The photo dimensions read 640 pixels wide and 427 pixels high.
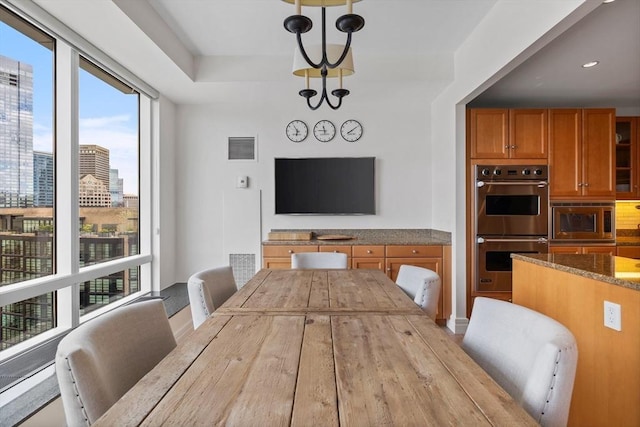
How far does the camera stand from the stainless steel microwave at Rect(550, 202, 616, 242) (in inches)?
139

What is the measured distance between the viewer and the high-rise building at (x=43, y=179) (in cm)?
219

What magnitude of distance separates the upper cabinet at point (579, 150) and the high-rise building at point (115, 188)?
414 cm

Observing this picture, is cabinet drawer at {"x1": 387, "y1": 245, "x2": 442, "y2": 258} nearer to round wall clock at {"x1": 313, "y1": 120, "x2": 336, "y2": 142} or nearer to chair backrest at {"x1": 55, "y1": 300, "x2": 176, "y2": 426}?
round wall clock at {"x1": 313, "y1": 120, "x2": 336, "y2": 142}

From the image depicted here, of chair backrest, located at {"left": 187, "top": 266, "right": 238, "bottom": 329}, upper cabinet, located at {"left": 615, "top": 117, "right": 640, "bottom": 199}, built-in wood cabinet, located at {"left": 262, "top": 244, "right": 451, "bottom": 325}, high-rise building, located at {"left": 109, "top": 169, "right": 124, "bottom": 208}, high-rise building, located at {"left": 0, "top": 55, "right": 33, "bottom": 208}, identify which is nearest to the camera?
chair backrest, located at {"left": 187, "top": 266, "right": 238, "bottom": 329}

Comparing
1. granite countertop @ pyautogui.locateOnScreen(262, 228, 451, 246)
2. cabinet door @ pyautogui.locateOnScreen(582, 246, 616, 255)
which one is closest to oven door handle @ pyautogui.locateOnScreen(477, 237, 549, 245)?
granite countertop @ pyautogui.locateOnScreen(262, 228, 451, 246)

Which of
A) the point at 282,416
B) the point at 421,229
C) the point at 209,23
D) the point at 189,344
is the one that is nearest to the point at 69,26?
the point at 209,23

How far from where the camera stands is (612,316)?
1461mm

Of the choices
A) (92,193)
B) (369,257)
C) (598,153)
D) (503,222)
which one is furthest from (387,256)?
(92,193)

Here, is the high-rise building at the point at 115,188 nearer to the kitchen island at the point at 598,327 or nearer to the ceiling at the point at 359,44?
the ceiling at the point at 359,44

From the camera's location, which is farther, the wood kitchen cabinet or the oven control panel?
the wood kitchen cabinet

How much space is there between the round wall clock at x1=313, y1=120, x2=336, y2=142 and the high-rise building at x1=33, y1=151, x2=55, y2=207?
2545 mm

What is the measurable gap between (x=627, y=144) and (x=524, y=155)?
1.51 metres

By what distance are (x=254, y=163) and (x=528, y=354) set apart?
3539mm

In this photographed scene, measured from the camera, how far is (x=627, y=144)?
158 inches
